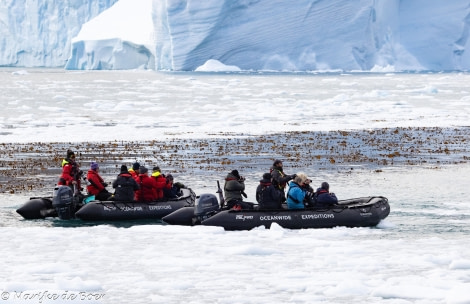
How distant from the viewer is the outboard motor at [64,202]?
15.6 metres

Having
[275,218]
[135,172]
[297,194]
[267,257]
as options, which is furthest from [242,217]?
[135,172]

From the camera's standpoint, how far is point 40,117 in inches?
1596

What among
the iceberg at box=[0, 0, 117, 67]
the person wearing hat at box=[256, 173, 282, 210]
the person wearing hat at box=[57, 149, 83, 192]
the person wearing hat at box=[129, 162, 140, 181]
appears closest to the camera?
the person wearing hat at box=[256, 173, 282, 210]

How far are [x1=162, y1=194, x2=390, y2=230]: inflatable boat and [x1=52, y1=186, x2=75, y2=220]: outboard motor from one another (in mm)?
2600

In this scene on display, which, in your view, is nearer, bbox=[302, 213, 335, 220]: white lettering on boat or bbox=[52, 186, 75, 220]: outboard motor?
bbox=[302, 213, 335, 220]: white lettering on boat

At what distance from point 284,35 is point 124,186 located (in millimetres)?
61199

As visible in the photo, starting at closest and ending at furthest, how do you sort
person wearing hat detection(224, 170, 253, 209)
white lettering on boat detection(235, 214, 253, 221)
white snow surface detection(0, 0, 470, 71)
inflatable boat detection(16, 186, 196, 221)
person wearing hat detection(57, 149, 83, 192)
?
1. white lettering on boat detection(235, 214, 253, 221)
2. person wearing hat detection(224, 170, 253, 209)
3. inflatable boat detection(16, 186, 196, 221)
4. person wearing hat detection(57, 149, 83, 192)
5. white snow surface detection(0, 0, 470, 71)

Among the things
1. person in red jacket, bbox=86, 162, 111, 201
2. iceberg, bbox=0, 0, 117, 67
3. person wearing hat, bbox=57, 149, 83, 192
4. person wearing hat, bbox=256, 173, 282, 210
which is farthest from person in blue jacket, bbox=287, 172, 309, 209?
iceberg, bbox=0, 0, 117, 67

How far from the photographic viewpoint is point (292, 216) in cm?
1429

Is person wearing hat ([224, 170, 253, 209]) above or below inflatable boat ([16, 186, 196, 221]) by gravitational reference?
above

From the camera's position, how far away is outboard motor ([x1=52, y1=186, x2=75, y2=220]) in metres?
15.6

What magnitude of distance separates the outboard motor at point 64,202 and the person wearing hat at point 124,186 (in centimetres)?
83

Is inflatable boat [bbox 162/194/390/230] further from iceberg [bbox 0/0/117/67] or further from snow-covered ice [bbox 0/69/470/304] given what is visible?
iceberg [bbox 0/0/117/67]

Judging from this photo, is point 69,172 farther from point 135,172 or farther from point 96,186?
point 135,172
